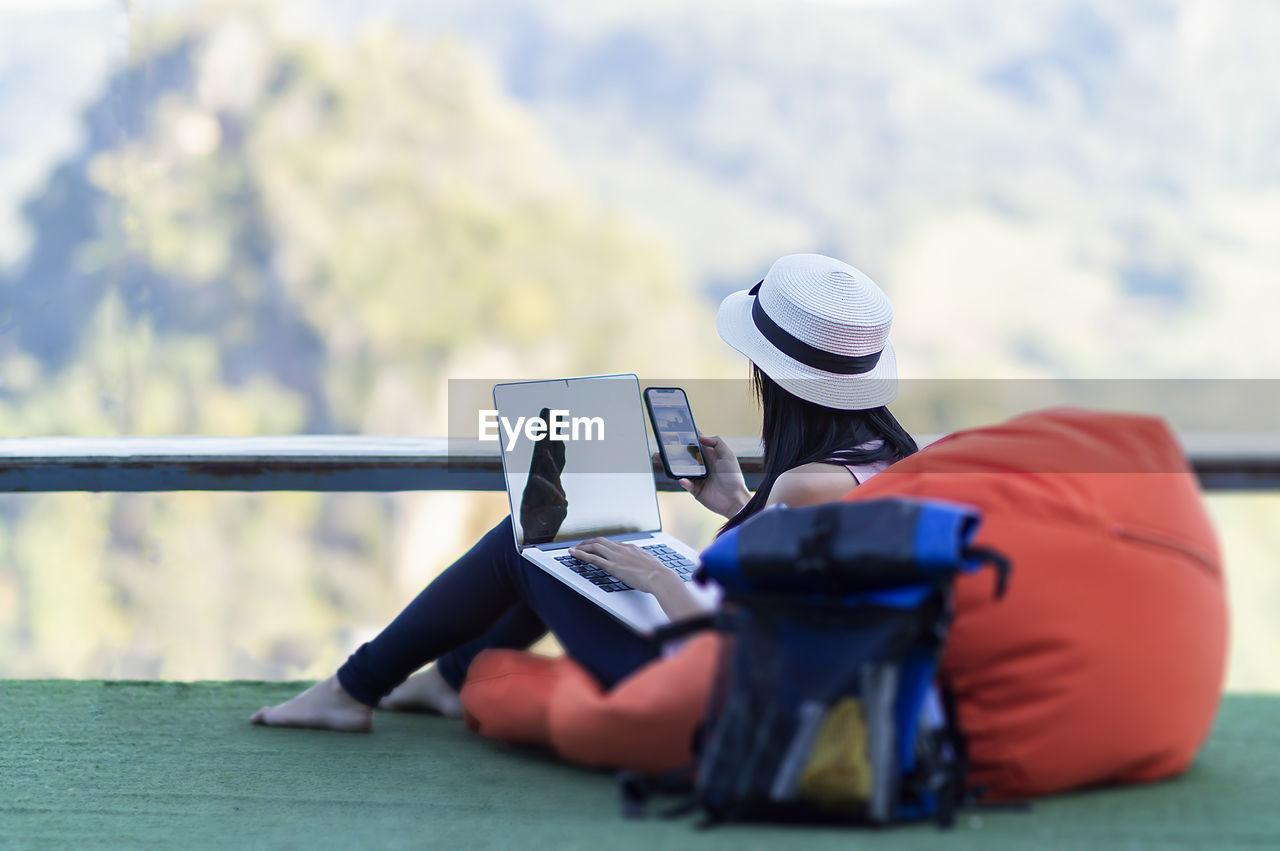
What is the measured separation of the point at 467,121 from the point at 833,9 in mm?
4377

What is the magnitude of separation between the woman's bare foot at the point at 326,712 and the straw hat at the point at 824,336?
0.88 meters

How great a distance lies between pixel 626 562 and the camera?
5.21 feet

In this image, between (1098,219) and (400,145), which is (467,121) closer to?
(400,145)

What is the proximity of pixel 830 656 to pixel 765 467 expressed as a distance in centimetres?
57

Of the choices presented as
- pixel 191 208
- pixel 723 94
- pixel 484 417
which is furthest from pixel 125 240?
pixel 723 94

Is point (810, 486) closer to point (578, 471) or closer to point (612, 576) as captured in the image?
point (612, 576)

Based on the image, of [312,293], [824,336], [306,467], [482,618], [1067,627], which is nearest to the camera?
[1067,627]

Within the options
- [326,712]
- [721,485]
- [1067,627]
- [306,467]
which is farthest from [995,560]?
[306,467]

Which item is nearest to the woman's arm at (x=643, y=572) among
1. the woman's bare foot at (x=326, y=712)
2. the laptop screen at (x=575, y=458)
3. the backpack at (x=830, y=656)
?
the laptop screen at (x=575, y=458)

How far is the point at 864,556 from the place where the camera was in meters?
1.14

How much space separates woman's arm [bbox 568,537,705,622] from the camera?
57.1 inches

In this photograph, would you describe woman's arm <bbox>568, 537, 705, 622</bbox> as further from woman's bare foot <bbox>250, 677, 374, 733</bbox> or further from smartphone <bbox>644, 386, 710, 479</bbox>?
woman's bare foot <bbox>250, 677, 374, 733</bbox>

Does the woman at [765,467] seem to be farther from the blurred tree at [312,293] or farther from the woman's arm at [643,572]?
the blurred tree at [312,293]

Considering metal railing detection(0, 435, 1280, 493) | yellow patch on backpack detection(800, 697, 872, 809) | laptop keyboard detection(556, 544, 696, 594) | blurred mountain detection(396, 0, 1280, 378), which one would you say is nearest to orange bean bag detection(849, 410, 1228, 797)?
yellow patch on backpack detection(800, 697, 872, 809)
